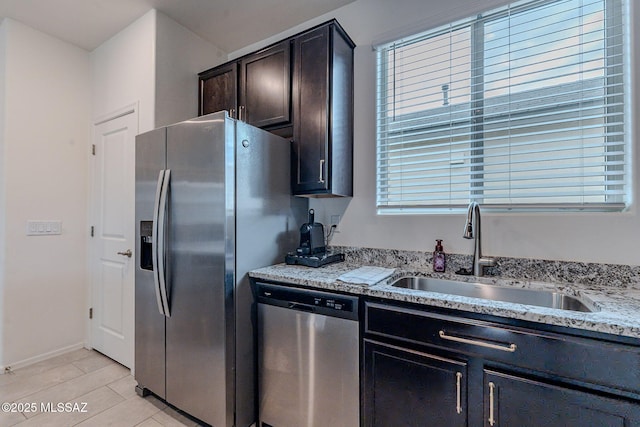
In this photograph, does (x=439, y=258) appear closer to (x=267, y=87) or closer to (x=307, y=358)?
(x=307, y=358)

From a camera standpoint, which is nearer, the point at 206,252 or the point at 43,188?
the point at 206,252

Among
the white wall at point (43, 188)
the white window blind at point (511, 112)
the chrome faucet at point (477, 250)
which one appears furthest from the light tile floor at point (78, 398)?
the white window blind at point (511, 112)

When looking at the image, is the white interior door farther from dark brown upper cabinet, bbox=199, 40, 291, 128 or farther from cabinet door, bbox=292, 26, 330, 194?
cabinet door, bbox=292, 26, 330, 194

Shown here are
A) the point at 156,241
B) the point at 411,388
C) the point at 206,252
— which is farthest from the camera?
the point at 156,241

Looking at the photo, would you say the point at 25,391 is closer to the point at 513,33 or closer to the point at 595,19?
the point at 513,33

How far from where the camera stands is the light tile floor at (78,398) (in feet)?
5.79

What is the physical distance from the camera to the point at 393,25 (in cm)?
205

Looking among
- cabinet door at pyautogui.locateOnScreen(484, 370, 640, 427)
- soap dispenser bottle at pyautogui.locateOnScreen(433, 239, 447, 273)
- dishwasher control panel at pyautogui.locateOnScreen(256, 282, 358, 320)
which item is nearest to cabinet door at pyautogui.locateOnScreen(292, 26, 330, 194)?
dishwasher control panel at pyautogui.locateOnScreen(256, 282, 358, 320)

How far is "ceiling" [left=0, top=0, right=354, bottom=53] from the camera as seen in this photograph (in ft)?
7.20

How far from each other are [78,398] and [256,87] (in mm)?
2465

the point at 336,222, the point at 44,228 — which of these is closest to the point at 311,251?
the point at 336,222

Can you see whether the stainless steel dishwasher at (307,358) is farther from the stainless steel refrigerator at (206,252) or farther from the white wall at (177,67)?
the white wall at (177,67)

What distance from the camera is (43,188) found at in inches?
99.9

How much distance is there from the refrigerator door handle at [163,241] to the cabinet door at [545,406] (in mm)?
1690
